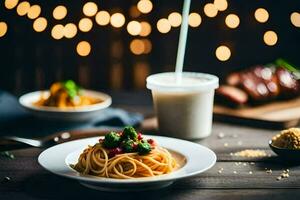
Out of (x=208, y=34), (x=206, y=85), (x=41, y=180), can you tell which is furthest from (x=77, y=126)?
(x=208, y=34)

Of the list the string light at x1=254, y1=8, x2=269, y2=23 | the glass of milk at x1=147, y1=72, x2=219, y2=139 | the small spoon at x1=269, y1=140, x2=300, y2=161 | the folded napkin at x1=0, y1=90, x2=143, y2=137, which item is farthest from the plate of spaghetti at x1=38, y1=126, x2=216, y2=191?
the string light at x1=254, y1=8, x2=269, y2=23

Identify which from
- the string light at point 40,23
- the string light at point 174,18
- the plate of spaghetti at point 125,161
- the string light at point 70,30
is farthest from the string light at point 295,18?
the plate of spaghetti at point 125,161

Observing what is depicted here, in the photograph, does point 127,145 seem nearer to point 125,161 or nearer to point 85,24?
point 125,161

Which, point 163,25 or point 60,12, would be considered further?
point 163,25

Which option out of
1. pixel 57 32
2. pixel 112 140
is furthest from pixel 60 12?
pixel 112 140

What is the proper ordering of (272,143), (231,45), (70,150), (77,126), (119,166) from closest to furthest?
(119,166)
(70,150)
(272,143)
(77,126)
(231,45)

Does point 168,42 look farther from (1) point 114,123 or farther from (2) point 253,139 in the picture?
(2) point 253,139

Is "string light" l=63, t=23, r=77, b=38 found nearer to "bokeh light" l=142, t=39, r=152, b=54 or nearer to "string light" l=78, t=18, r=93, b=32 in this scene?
"string light" l=78, t=18, r=93, b=32
